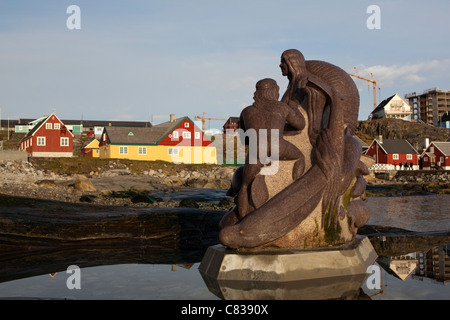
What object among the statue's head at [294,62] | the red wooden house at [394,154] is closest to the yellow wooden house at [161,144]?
the red wooden house at [394,154]

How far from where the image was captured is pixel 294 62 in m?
7.49

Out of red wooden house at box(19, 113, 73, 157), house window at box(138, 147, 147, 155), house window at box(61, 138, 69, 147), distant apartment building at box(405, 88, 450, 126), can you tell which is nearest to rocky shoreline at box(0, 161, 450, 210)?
house window at box(138, 147, 147, 155)

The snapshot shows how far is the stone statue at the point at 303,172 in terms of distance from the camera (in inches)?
256

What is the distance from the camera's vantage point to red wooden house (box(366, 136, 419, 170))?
7756cm

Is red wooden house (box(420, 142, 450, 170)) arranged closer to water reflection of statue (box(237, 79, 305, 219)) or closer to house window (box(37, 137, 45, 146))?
house window (box(37, 137, 45, 146))

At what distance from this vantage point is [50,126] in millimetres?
59438

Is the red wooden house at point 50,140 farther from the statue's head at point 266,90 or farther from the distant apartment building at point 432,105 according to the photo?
the distant apartment building at point 432,105

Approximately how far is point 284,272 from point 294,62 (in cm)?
328

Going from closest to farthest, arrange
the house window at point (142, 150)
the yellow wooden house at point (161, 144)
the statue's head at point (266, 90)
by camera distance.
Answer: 1. the statue's head at point (266, 90)
2. the yellow wooden house at point (161, 144)
3. the house window at point (142, 150)

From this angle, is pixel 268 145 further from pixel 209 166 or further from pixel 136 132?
pixel 136 132

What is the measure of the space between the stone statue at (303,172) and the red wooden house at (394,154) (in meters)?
72.3

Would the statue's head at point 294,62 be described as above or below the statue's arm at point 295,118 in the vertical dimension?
above

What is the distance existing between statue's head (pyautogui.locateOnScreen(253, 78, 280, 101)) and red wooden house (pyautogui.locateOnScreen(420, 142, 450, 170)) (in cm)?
7743

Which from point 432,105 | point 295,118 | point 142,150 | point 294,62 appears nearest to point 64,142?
point 142,150
